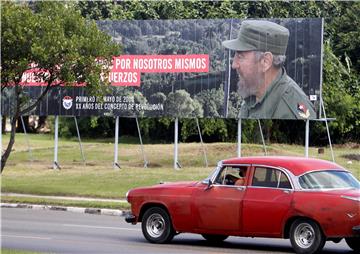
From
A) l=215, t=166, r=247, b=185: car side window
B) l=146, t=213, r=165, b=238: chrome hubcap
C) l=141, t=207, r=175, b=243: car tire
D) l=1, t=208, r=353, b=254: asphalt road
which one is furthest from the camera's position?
l=146, t=213, r=165, b=238: chrome hubcap

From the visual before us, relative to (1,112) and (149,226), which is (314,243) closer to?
(149,226)

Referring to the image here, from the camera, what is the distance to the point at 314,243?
14148 mm

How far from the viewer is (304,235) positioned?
14.3m

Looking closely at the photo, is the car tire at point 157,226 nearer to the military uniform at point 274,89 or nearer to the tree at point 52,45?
the tree at point 52,45

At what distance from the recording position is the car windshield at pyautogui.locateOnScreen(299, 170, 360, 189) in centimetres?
1459

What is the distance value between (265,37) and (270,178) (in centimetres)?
1864

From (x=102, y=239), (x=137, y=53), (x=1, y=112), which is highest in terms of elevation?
(x=137, y=53)

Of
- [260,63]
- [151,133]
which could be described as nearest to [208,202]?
[260,63]

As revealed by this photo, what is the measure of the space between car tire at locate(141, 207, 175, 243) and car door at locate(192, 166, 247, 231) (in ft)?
2.42

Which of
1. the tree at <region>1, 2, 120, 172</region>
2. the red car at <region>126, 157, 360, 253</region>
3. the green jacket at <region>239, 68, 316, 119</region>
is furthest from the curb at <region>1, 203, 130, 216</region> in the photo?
the green jacket at <region>239, 68, 316, 119</region>

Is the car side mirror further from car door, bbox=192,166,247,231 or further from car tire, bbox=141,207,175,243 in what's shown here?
car tire, bbox=141,207,175,243

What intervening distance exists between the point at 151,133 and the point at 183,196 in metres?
33.8

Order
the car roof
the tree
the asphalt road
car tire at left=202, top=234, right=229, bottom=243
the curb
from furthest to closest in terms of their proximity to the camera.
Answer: the tree, the curb, car tire at left=202, top=234, right=229, bottom=243, the asphalt road, the car roof

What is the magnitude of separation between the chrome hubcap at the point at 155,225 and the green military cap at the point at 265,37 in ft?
58.0
